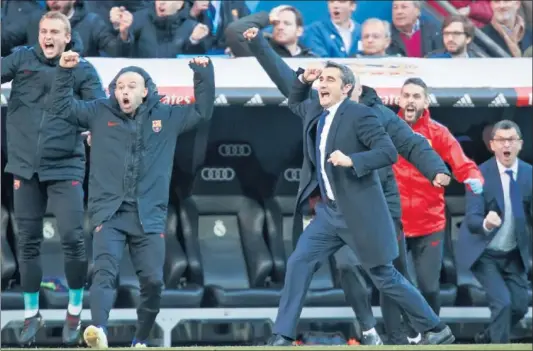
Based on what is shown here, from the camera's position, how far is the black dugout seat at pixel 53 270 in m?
12.4

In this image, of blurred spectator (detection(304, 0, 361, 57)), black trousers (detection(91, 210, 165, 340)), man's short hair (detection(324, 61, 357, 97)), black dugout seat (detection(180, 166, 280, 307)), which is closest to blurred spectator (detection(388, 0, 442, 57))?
blurred spectator (detection(304, 0, 361, 57))

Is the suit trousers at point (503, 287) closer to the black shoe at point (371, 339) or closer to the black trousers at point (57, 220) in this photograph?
the black shoe at point (371, 339)

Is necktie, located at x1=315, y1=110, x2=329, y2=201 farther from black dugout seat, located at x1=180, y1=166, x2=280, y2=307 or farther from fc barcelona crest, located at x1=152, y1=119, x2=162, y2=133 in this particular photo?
black dugout seat, located at x1=180, y1=166, x2=280, y2=307

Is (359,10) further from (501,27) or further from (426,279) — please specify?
(426,279)

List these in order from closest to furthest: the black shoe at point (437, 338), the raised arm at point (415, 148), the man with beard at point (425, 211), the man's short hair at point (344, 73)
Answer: the man's short hair at point (344, 73), the black shoe at point (437, 338), the raised arm at point (415, 148), the man with beard at point (425, 211)

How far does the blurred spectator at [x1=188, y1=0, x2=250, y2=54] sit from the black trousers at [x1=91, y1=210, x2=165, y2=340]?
2711 mm

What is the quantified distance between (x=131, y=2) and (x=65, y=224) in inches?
105

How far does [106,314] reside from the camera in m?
10.5

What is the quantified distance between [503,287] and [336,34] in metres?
2.39

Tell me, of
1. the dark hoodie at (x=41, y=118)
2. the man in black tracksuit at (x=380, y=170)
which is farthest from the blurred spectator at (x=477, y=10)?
the dark hoodie at (x=41, y=118)

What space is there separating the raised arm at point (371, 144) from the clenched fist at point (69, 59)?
1727 mm

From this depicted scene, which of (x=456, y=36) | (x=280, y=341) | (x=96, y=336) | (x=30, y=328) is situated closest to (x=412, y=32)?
(x=456, y=36)

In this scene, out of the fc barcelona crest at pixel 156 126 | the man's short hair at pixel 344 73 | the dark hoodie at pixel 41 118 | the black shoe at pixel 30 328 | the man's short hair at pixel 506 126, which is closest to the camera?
the man's short hair at pixel 344 73

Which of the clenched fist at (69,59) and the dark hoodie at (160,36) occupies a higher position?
the clenched fist at (69,59)
